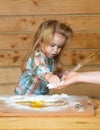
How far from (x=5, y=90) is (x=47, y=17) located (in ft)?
2.12

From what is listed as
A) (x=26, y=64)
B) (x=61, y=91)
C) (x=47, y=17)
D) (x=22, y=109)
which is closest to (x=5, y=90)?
(x=61, y=91)

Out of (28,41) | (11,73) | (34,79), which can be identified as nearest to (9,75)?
(11,73)

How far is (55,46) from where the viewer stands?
1.65 meters

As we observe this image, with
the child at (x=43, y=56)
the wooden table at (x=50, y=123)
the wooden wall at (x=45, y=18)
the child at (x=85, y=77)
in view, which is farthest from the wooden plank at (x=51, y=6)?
the wooden table at (x=50, y=123)

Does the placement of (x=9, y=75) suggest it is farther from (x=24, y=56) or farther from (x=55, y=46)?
(x=55, y=46)

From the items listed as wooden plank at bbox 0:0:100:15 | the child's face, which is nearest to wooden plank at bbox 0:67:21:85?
wooden plank at bbox 0:0:100:15

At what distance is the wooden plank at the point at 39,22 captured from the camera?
232 centimetres

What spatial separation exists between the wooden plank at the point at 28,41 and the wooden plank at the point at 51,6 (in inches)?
6.6

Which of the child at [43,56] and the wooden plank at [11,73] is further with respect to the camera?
the wooden plank at [11,73]

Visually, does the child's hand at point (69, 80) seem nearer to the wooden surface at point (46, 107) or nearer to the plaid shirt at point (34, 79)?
the wooden surface at point (46, 107)

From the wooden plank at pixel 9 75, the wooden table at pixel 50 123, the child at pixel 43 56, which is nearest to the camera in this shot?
the wooden table at pixel 50 123

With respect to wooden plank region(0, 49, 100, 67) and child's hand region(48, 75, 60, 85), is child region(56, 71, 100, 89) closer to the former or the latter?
child's hand region(48, 75, 60, 85)

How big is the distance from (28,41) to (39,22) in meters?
0.16

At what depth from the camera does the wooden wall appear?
2312 mm
